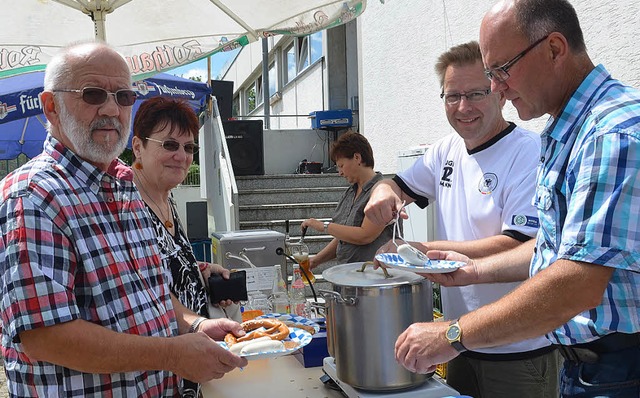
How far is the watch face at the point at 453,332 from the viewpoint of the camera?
1392 millimetres

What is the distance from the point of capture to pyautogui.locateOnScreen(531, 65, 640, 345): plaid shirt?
1.15 meters

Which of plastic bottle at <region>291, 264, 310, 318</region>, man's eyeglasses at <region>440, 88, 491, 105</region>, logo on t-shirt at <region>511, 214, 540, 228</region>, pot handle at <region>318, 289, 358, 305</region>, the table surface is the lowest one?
the table surface

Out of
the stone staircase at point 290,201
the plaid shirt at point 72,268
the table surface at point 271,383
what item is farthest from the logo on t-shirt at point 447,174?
the stone staircase at point 290,201

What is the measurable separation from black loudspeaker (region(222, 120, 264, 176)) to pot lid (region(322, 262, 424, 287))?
8994 millimetres

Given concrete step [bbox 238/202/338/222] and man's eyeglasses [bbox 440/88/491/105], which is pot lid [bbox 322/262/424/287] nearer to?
man's eyeglasses [bbox 440/88/491/105]

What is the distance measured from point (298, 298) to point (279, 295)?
0.12m

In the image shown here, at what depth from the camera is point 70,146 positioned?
5.19ft

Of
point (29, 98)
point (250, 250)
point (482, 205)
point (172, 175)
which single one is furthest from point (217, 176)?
point (482, 205)

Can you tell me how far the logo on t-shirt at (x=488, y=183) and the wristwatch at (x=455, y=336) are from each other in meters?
0.87

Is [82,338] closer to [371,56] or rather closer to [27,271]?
[27,271]

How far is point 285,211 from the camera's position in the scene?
8.11 m

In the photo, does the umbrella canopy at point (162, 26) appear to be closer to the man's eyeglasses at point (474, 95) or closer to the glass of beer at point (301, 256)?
the glass of beer at point (301, 256)

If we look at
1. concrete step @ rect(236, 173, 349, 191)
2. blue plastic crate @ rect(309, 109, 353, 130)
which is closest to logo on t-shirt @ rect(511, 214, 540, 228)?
concrete step @ rect(236, 173, 349, 191)

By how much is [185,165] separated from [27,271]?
1361 millimetres
